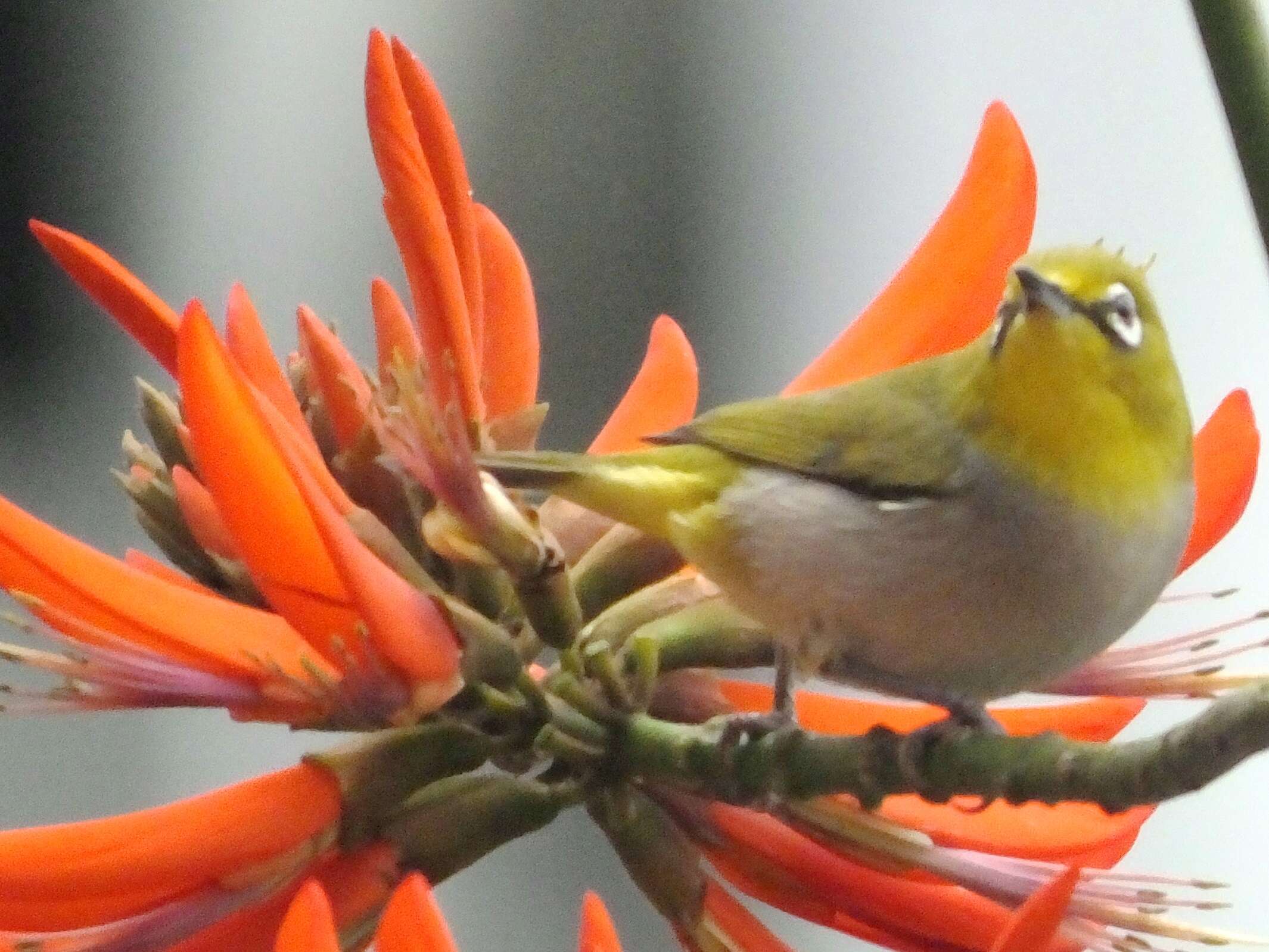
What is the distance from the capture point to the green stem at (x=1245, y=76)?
20cm

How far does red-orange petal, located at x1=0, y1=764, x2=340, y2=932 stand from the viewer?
0.30 meters

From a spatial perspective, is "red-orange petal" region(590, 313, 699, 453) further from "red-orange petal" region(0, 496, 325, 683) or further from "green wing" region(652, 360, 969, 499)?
"red-orange petal" region(0, 496, 325, 683)

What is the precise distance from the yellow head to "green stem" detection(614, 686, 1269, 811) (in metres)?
0.12

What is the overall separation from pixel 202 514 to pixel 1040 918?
0.84ft

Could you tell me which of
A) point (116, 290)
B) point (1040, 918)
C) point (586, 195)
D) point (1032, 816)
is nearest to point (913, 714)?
point (1032, 816)

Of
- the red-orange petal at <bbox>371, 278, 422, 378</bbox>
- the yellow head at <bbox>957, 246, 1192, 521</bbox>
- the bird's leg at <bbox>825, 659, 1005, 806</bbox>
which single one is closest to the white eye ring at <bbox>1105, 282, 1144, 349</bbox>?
the yellow head at <bbox>957, 246, 1192, 521</bbox>

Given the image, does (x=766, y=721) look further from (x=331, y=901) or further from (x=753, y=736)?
(x=331, y=901)

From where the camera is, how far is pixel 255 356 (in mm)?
396

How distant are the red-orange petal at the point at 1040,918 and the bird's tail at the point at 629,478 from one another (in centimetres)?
18

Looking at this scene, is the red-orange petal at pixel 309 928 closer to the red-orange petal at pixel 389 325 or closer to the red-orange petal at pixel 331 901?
the red-orange petal at pixel 331 901

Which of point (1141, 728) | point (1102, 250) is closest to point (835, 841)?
point (1102, 250)

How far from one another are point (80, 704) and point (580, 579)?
0.50ft

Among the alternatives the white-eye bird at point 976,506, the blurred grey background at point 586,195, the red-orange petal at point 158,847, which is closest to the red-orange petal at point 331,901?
the red-orange petal at point 158,847

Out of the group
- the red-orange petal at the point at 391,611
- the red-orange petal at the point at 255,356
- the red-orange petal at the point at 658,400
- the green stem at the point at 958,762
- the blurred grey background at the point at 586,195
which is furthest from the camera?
the blurred grey background at the point at 586,195
